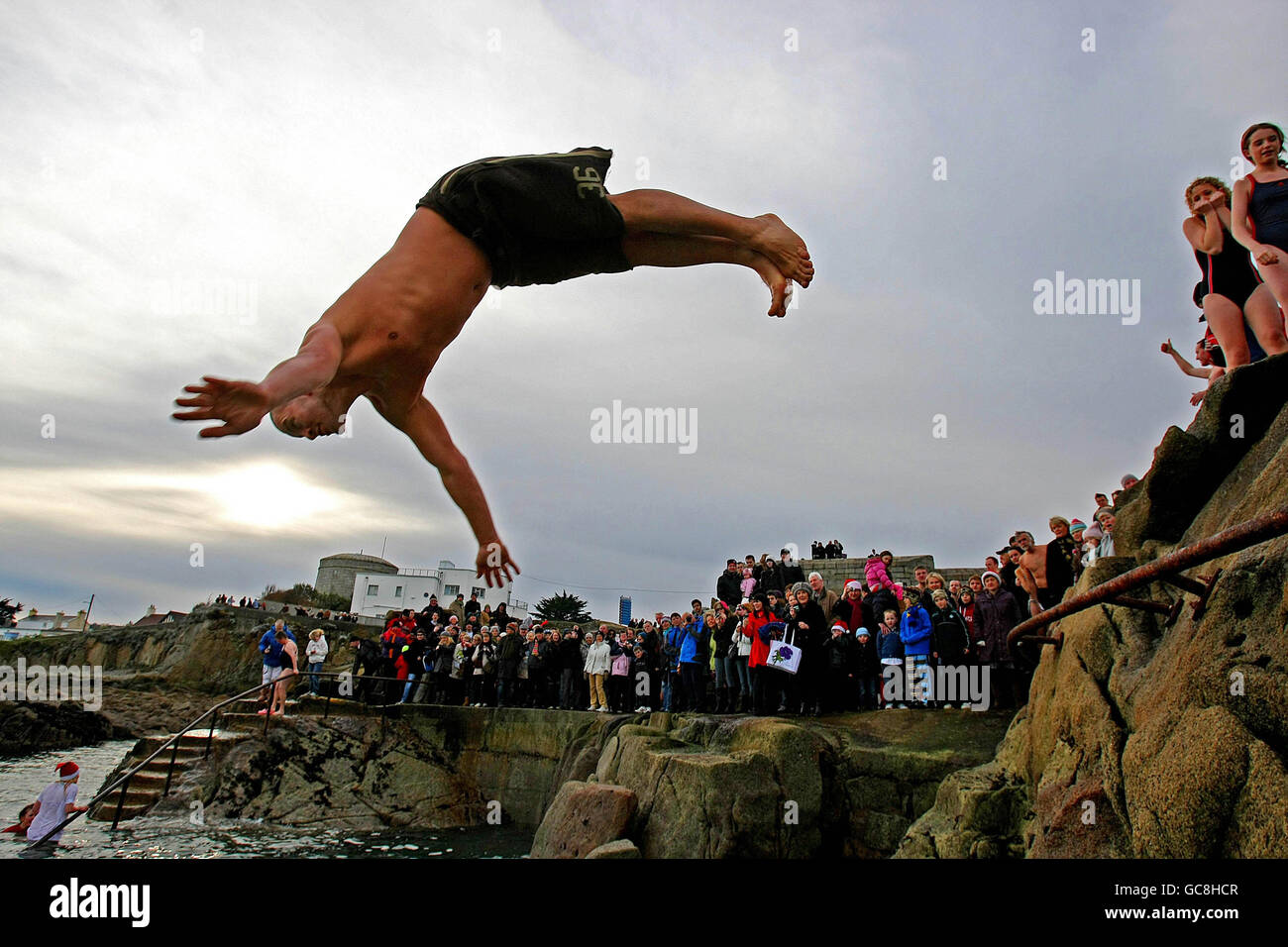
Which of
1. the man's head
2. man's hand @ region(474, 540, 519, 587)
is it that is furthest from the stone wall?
the man's head

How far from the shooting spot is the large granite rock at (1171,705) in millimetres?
2771

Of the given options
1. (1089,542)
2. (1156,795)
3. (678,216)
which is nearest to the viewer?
(678,216)

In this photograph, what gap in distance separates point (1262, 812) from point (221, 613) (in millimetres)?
35176

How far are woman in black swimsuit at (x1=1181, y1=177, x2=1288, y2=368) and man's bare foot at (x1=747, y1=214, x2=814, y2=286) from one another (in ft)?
11.4

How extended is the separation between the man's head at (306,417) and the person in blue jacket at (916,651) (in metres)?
8.37

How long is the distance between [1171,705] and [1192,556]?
113 centimetres

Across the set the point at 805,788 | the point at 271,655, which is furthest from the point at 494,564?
the point at 271,655

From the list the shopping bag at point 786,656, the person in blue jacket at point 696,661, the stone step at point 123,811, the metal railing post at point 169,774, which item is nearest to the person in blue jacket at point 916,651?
the shopping bag at point 786,656

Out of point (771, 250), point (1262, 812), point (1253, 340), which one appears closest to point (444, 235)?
point (771, 250)

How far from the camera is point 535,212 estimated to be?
2.28 metres

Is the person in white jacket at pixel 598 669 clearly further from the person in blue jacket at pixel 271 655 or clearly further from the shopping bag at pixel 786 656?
the person in blue jacket at pixel 271 655

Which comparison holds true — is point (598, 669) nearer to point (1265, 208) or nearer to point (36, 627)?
point (1265, 208)
